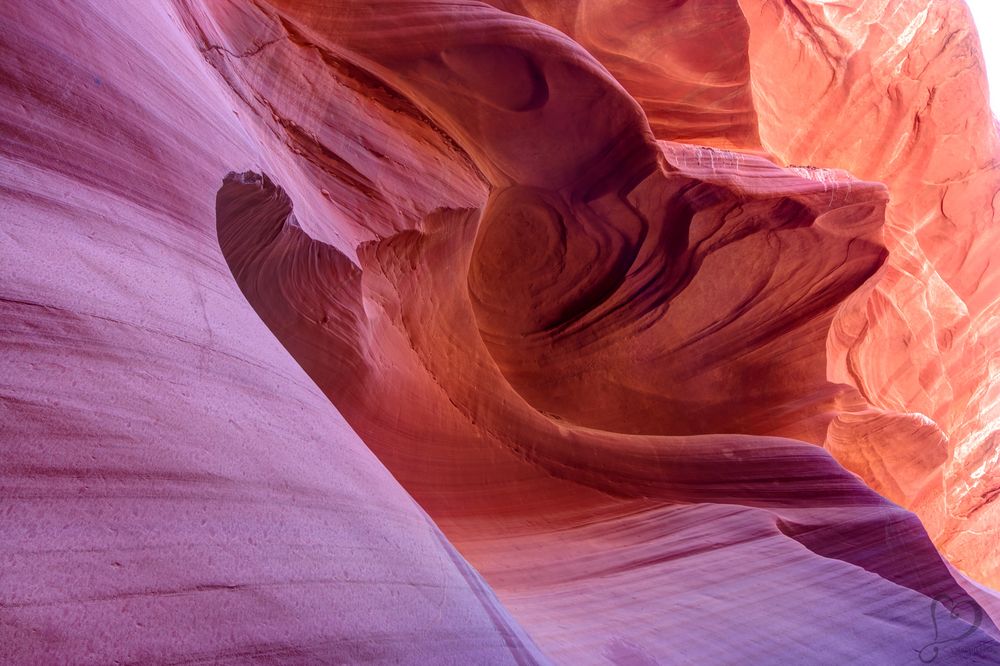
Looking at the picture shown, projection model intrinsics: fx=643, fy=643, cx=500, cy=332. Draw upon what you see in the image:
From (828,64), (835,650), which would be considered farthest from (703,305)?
(828,64)

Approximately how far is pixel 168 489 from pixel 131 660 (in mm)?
318

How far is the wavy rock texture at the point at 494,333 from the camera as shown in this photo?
3.80ft

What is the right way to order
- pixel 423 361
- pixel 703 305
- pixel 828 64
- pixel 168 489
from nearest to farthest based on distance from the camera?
pixel 168 489, pixel 423 361, pixel 703 305, pixel 828 64

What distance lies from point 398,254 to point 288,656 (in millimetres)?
3053

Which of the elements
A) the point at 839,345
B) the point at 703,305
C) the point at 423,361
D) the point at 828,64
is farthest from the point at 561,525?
the point at 828,64

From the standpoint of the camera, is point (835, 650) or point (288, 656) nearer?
point (288, 656)

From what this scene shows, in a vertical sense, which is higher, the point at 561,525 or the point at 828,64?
the point at 828,64

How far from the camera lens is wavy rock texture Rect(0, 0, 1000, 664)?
116cm

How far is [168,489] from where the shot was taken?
3.74 ft

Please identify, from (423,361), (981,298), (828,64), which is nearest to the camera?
(423,361)

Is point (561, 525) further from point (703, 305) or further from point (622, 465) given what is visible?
point (703, 305)

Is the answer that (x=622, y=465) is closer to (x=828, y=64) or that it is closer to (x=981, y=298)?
(x=828, y=64)

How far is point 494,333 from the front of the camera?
19.1 ft

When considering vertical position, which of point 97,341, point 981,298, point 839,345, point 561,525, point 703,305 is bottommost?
point 561,525
